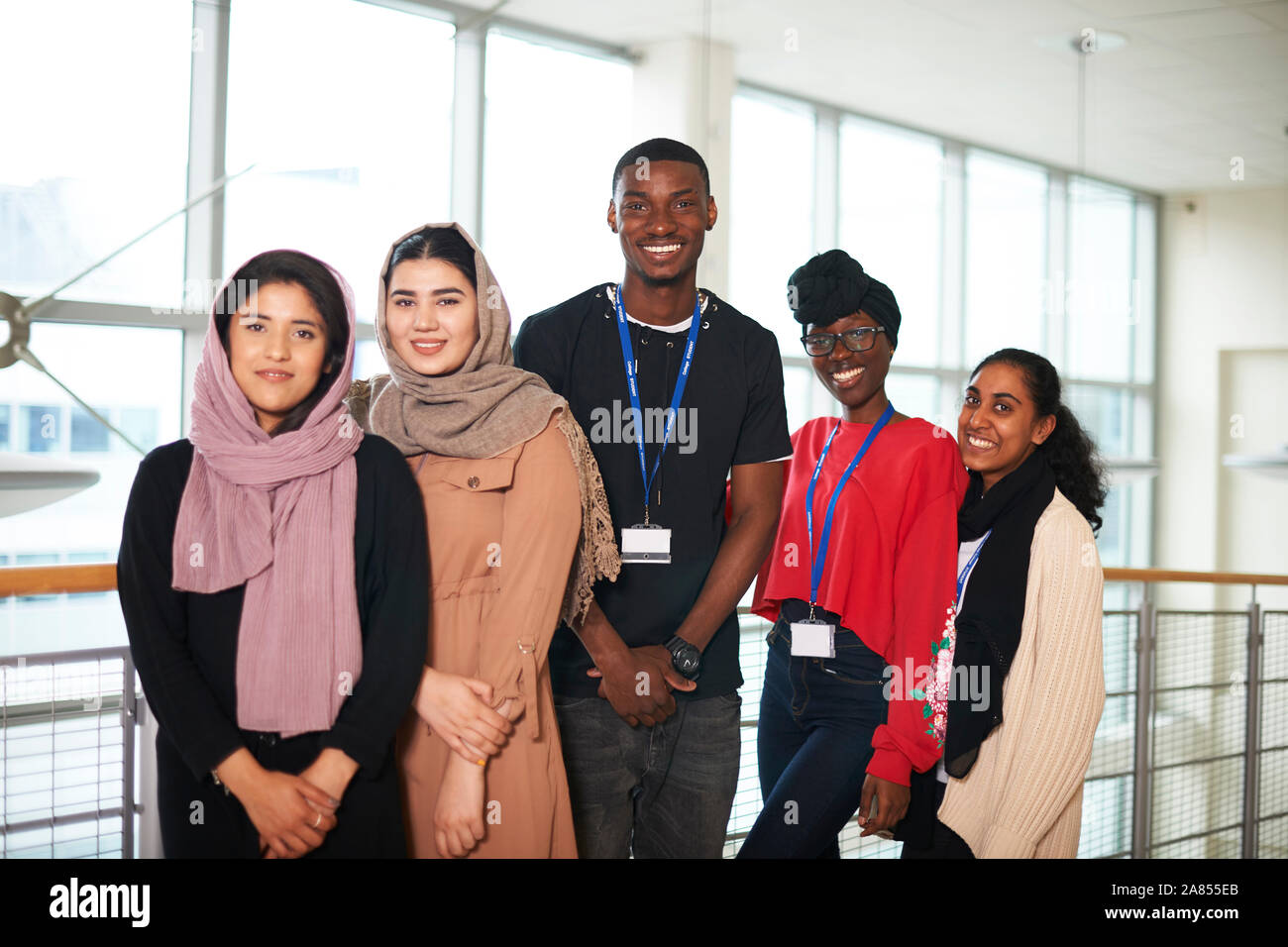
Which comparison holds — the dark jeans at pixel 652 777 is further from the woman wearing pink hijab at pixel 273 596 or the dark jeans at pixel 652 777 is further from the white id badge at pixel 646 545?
the woman wearing pink hijab at pixel 273 596

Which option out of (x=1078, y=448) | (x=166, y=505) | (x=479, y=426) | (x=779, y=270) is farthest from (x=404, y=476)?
(x=779, y=270)

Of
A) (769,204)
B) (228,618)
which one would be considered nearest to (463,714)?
(228,618)

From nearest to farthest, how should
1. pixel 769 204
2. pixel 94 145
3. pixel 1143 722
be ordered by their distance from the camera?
pixel 1143 722, pixel 94 145, pixel 769 204

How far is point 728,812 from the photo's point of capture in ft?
6.52

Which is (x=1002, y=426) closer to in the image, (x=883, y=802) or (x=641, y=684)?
(x=883, y=802)

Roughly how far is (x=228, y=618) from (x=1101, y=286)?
30.9 ft

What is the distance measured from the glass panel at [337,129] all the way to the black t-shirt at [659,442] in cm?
262

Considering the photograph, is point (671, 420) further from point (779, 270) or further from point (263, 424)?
point (779, 270)

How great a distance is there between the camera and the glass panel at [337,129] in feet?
14.8

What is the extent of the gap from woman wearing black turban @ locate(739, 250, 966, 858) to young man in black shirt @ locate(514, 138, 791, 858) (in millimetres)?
93

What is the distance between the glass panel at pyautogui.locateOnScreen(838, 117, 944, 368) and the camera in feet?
23.4

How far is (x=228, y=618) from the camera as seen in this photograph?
58.1 inches

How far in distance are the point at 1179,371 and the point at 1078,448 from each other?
8.81 meters

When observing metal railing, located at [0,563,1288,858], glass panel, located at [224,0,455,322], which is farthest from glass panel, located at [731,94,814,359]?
metal railing, located at [0,563,1288,858]
